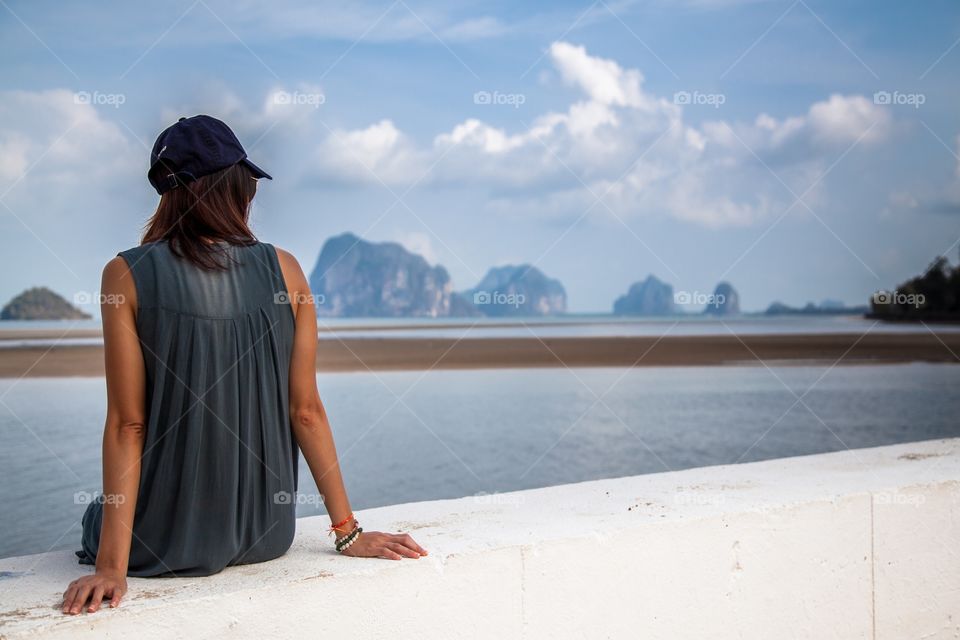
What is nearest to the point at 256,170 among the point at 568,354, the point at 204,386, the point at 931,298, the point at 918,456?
the point at 204,386

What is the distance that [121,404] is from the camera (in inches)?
67.6

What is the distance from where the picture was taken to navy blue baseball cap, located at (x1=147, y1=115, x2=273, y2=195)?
178 cm

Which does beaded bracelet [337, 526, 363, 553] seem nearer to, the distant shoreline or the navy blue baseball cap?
the navy blue baseball cap

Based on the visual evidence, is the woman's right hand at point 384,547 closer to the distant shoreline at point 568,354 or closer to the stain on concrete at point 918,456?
the stain on concrete at point 918,456

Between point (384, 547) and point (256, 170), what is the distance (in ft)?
2.78

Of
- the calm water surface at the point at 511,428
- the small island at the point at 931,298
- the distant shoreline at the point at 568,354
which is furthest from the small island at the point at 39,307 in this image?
the small island at the point at 931,298

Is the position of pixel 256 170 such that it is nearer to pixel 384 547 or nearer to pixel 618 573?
pixel 384 547

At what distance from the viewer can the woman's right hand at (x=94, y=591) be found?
1.48 m

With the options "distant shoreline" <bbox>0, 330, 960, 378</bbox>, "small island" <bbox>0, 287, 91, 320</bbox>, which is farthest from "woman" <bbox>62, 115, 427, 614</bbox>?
"small island" <bbox>0, 287, 91, 320</bbox>

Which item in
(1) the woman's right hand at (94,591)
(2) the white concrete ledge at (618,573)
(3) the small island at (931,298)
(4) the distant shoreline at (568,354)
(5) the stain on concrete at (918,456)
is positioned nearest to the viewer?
(1) the woman's right hand at (94,591)

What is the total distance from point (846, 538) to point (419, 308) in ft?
273

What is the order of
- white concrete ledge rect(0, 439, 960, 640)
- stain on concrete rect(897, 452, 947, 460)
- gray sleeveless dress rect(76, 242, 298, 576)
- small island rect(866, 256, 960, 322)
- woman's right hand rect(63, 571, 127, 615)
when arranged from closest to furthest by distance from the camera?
woman's right hand rect(63, 571, 127, 615) < white concrete ledge rect(0, 439, 960, 640) < gray sleeveless dress rect(76, 242, 298, 576) < stain on concrete rect(897, 452, 947, 460) < small island rect(866, 256, 960, 322)

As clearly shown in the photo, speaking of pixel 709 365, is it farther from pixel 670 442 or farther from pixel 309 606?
pixel 309 606

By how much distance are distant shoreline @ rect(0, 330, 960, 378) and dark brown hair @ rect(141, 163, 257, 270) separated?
15.3m
